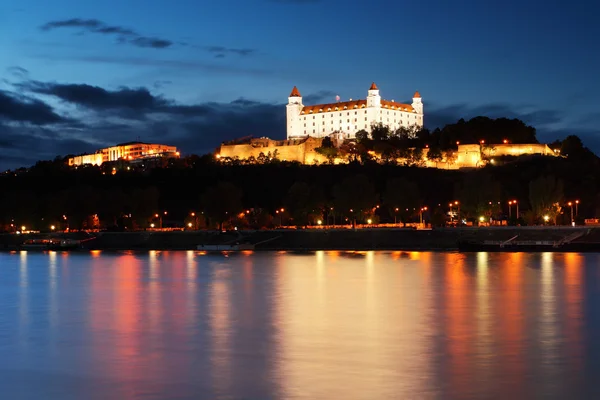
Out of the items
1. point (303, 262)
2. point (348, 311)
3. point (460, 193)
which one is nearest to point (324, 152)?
point (460, 193)

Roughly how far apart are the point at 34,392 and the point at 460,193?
216 ft

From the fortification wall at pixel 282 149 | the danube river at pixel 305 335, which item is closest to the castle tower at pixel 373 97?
the fortification wall at pixel 282 149

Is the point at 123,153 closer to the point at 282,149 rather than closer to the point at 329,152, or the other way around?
the point at 282,149

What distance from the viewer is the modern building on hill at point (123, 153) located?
14850 cm

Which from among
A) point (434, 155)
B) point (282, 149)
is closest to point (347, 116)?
point (282, 149)

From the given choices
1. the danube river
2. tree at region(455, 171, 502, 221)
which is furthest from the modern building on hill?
the danube river

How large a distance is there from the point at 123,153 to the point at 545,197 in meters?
95.3

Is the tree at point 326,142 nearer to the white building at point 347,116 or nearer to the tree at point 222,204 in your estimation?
Answer: the white building at point 347,116

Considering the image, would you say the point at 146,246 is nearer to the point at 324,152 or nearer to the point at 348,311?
the point at 324,152

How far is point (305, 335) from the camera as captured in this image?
21844mm

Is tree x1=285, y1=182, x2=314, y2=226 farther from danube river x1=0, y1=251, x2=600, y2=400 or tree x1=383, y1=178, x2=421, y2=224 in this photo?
danube river x1=0, y1=251, x2=600, y2=400

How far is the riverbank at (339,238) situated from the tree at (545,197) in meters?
8.38

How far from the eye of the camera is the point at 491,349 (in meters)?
19.3

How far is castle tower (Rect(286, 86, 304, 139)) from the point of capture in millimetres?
128375
